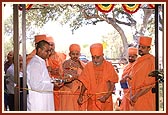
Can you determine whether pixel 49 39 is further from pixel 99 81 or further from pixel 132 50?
pixel 132 50

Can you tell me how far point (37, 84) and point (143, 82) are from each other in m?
1.11

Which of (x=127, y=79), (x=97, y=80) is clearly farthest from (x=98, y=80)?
(x=127, y=79)

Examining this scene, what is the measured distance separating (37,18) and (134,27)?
115 centimetres

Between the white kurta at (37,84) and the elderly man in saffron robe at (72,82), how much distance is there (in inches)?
24.1

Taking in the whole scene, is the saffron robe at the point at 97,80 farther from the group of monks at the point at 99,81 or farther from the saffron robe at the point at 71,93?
the saffron robe at the point at 71,93

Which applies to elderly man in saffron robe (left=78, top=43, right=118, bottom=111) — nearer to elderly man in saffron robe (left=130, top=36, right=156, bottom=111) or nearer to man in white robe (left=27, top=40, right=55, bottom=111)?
elderly man in saffron robe (left=130, top=36, right=156, bottom=111)

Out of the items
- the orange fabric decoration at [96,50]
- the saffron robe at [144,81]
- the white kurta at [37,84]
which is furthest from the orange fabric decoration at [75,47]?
the white kurta at [37,84]

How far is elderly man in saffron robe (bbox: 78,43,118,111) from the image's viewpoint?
3.66m

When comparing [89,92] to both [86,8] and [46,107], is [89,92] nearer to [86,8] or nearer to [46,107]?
[46,107]

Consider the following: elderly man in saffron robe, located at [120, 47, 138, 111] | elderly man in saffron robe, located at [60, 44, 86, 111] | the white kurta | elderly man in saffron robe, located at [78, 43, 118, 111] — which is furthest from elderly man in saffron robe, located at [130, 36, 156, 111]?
the white kurta

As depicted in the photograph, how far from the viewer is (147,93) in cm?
371

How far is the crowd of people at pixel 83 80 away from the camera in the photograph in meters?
3.30

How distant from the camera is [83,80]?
3.68 m

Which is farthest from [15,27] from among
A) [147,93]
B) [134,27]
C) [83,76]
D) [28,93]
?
[134,27]
